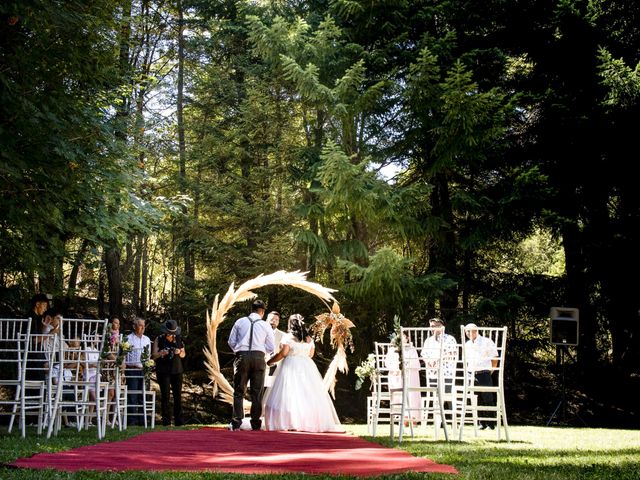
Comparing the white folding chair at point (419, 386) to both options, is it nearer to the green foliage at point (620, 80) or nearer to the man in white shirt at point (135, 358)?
the man in white shirt at point (135, 358)

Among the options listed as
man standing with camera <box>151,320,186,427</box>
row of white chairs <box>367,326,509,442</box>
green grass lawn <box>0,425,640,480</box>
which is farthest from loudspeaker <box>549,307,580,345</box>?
man standing with camera <box>151,320,186,427</box>

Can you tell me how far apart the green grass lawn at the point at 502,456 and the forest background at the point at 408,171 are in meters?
5.57

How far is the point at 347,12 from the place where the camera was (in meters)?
18.2

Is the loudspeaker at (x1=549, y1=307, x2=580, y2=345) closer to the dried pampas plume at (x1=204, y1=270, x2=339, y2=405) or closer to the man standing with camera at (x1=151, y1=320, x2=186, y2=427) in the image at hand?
the dried pampas plume at (x1=204, y1=270, x2=339, y2=405)

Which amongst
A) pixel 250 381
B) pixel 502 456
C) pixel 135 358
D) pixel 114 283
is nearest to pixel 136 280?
pixel 114 283

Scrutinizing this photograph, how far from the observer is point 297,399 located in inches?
449

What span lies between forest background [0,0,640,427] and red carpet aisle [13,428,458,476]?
6677mm

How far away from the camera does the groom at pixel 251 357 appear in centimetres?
1111

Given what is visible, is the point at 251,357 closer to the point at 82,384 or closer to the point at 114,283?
the point at 82,384

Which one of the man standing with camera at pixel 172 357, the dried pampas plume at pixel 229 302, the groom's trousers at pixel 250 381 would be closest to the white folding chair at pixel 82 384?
the man standing with camera at pixel 172 357

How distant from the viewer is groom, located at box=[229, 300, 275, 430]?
437 inches

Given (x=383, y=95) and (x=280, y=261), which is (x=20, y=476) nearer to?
(x=280, y=261)

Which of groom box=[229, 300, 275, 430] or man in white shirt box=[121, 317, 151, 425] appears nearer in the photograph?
groom box=[229, 300, 275, 430]

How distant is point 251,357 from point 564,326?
7.58m
